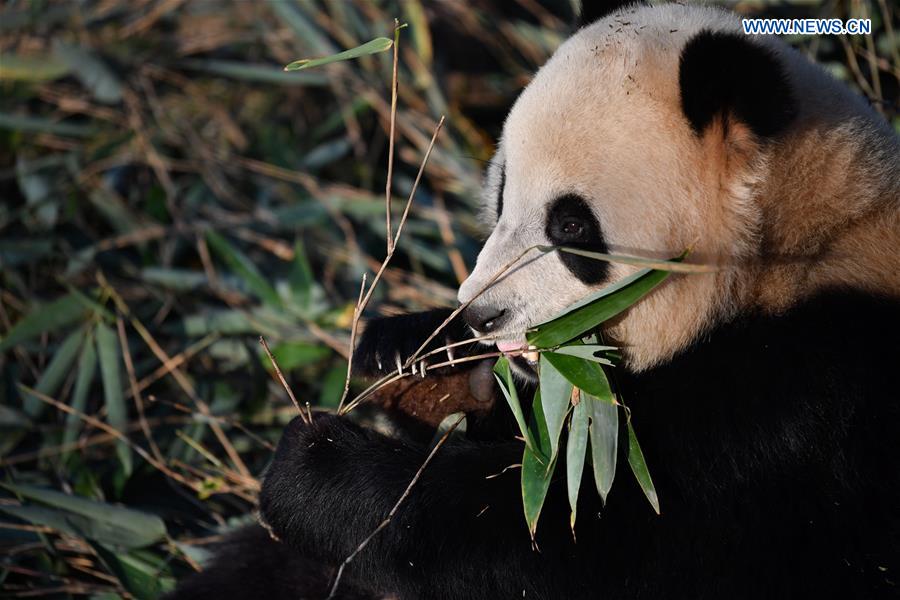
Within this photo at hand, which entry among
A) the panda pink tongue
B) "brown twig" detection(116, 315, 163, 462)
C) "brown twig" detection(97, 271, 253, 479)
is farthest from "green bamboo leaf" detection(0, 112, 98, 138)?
the panda pink tongue

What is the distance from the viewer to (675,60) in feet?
7.25

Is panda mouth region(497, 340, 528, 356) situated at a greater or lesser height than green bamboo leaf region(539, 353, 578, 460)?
greater

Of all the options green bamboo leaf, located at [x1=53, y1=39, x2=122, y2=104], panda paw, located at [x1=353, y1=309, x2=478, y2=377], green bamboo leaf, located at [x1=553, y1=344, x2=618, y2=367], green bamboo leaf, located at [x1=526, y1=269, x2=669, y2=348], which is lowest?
panda paw, located at [x1=353, y1=309, x2=478, y2=377]

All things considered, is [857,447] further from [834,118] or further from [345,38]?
[345,38]

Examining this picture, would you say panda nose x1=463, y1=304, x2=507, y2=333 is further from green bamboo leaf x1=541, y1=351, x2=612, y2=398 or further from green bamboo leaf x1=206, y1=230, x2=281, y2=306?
green bamboo leaf x1=206, y1=230, x2=281, y2=306

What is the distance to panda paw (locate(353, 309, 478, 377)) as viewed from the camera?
8.82 feet

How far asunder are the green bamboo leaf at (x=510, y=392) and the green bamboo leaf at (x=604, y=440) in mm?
142

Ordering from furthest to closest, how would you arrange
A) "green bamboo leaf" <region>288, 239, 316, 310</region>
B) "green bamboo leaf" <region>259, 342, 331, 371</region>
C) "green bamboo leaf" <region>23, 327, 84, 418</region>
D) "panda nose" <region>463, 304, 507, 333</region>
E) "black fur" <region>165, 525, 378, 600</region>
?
"green bamboo leaf" <region>288, 239, 316, 310</region> → "green bamboo leaf" <region>259, 342, 331, 371</region> → "green bamboo leaf" <region>23, 327, 84, 418</region> → "black fur" <region>165, 525, 378, 600</region> → "panda nose" <region>463, 304, 507, 333</region>

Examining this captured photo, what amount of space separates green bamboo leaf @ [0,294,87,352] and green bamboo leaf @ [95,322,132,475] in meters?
0.14

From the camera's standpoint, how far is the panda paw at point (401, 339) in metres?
2.69

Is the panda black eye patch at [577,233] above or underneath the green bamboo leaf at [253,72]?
underneath

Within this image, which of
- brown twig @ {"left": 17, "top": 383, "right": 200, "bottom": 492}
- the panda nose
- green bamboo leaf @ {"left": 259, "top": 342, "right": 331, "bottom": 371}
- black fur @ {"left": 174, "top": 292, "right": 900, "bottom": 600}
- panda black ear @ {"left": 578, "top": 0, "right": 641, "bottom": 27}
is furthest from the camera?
green bamboo leaf @ {"left": 259, "top": 342, "right": 331, "bottom": 371}

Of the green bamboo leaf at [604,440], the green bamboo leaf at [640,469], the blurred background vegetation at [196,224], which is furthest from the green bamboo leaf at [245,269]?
the green bamboo leaf at [640,469]

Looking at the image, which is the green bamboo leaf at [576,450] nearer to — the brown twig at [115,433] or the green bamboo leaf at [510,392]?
the green bamboo leaf at [510,392]
